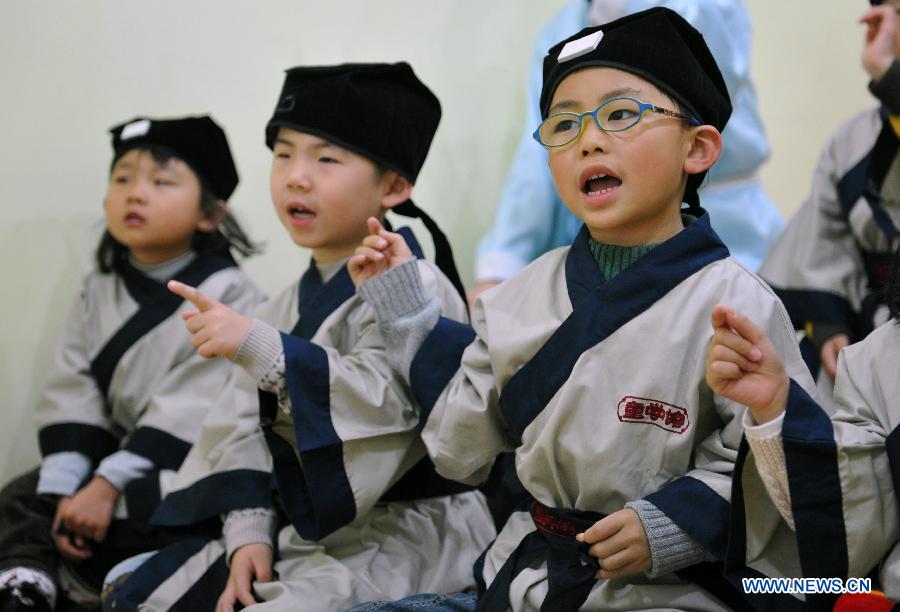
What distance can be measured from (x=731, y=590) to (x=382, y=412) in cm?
60

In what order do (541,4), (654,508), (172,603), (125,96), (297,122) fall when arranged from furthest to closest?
(541,4), (125,96), (297,122), (172,603), (654,508)

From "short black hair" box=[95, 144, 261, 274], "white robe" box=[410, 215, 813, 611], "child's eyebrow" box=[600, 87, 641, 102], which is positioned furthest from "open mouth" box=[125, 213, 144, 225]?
"child's eyebrow" box=[600, 87, 641, 102]

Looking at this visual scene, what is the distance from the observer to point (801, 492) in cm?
120

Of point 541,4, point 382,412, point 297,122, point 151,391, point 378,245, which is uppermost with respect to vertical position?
point 541,4

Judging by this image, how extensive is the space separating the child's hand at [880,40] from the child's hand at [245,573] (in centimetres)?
145

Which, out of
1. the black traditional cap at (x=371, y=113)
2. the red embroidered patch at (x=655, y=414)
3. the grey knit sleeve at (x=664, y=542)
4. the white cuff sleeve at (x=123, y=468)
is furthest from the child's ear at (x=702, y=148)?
the white cuff sleeve at (x=123, y=468)

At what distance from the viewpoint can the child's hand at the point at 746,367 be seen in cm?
115

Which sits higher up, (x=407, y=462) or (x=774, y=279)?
(x=774, y=279)

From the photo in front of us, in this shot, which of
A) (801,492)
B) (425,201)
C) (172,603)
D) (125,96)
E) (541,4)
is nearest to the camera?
(801,492)

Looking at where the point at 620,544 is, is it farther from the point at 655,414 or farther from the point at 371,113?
the point at 371,113

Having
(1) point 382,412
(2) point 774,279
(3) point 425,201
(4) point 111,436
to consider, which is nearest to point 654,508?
(1) point 382,412

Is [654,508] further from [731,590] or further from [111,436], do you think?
[111,436]

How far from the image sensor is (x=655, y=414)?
1334 millimetres

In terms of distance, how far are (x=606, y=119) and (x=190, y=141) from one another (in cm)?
124
